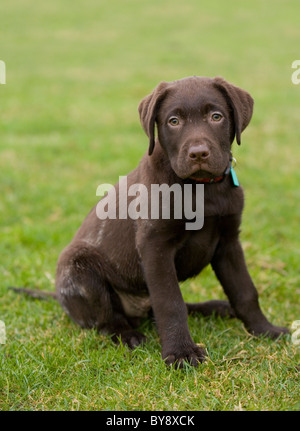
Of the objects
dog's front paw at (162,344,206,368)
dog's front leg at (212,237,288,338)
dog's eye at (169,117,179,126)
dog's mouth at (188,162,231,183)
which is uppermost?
dog's eye at (169,117,179,126)

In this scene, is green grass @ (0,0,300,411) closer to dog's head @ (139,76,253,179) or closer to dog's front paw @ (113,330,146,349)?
dog's front paw @ (113,330,146,349)

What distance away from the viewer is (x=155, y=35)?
2236 centimetres

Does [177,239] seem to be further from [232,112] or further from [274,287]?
[274,287]

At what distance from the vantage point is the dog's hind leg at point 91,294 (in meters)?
4.20

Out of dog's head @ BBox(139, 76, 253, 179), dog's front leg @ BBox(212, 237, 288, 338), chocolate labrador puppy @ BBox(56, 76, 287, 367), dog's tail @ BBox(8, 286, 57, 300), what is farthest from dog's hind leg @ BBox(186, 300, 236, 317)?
dog's head @ BBox(139, 76, 253, 179)

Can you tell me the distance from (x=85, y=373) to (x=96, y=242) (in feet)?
3.41

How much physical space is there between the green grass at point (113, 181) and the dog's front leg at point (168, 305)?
0.41 feet

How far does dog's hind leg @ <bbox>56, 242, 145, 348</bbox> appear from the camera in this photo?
4.20 meters

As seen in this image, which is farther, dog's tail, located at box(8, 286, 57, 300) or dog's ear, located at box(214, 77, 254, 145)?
dog's tail, located at box(8, 286, 57, 300)

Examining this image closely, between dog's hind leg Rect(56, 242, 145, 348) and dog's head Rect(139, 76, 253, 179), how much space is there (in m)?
0.96

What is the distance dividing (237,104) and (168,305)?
A: 4.14 feet

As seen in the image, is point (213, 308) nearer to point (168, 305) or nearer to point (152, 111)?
point (168, 305)

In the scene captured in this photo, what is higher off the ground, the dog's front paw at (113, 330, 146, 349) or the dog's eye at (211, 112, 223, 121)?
the dog's eye at (211, 112, 223, 121)

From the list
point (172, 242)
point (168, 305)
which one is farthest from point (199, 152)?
point (168, 305)
